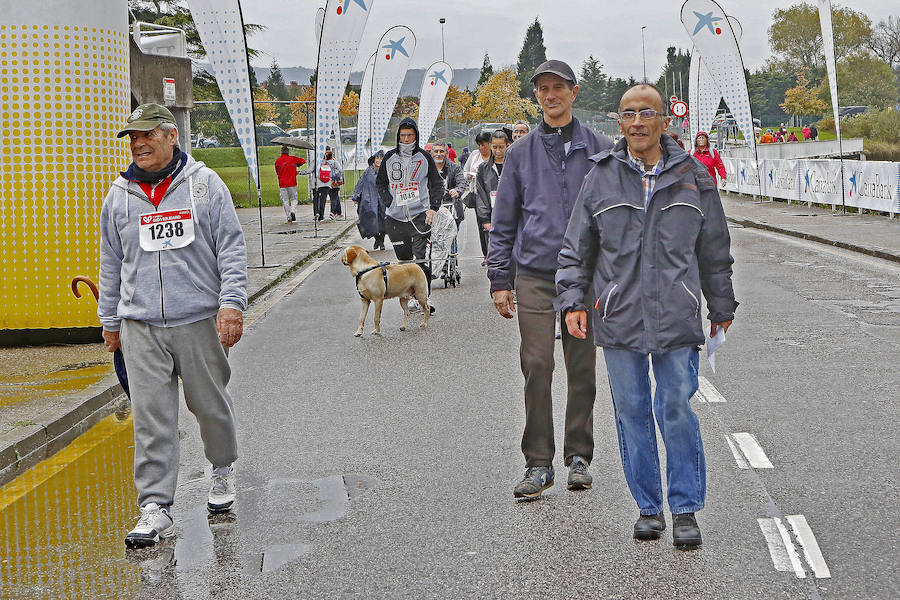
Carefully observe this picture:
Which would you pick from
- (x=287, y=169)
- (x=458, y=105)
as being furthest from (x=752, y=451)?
(x=458, y=105)

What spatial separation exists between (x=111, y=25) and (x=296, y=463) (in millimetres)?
6058

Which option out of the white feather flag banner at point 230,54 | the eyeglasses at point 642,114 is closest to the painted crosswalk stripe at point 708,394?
the eyeglasses at point 642,114

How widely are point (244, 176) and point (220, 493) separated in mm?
44310

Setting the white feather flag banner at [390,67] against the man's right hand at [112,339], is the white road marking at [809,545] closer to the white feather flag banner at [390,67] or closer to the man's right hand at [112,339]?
the man's right hand at [112,339]

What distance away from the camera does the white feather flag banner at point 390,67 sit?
2838 cm

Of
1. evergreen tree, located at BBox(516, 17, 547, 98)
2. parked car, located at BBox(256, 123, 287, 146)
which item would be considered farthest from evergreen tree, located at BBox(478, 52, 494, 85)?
parked car, located at BBox(256, 123, 287, 146)

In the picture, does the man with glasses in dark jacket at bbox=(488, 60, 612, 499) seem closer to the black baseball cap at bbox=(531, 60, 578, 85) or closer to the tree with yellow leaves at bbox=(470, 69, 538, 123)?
the black baseball cap at bbox=(531, 60, 578, 85)

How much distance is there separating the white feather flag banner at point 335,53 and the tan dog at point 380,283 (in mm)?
9324

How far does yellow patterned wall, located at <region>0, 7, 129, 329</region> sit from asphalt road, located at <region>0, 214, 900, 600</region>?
1.80 metres

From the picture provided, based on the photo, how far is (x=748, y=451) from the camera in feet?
21.7

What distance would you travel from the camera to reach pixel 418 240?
43.5 ft

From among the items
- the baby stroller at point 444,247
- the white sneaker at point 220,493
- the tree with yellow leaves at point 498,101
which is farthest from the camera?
the tree with yellow leaves at point 498,101

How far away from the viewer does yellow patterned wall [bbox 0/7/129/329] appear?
10562mm

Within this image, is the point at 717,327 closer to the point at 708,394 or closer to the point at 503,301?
the point at 503,301
